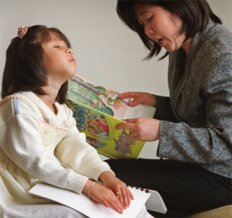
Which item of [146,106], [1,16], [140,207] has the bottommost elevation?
[140,207]

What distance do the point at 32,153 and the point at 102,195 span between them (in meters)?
0.18

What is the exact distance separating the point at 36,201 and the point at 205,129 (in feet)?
1.33

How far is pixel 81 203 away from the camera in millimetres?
751

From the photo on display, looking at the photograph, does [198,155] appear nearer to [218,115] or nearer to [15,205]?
[218,115]

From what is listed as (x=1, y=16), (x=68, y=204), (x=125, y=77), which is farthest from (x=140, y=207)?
(x=1, y=16)

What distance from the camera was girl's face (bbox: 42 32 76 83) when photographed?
92cm

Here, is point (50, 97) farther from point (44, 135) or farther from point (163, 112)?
point (163, 112)

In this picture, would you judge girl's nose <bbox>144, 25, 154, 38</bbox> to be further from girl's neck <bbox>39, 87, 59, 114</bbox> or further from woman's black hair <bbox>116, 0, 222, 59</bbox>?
girl's neck <bbox>39, 87, 59, 114</bbox>

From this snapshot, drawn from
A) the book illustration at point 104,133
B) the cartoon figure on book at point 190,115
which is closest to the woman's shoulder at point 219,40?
the cartoon figure on book at point 190,115

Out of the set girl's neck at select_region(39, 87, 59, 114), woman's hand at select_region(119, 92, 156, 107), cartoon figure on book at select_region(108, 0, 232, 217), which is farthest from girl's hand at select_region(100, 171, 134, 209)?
woman's hand at select_region(119, 92, 156, 107)

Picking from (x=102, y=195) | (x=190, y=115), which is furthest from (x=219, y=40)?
(x=102, y=195)

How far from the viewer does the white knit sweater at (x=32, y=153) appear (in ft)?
2.57

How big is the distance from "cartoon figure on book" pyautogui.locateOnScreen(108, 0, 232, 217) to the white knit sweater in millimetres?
160

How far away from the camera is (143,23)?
933mm
